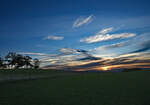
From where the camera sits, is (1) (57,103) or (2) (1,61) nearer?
(1) (57,103)

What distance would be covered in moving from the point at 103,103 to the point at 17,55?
7924 centimetres

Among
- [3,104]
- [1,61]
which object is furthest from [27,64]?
[3,104]

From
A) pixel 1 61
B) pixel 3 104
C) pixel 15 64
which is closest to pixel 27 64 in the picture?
pixel 15 64

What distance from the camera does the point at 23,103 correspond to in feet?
24.0

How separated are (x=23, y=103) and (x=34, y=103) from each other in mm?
572

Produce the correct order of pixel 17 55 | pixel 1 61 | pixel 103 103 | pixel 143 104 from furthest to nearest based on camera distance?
1. pixel 17 55
2. pixel 1 61
3. pixel 103 103
4. pixel 143 104

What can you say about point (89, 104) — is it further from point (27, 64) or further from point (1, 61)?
point (27, 64)

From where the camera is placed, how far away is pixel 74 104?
6.96m

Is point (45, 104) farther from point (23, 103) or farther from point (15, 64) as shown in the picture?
point (15, 64)

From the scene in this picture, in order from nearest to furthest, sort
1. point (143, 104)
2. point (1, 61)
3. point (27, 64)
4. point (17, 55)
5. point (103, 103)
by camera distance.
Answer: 1. point (143, 104)
2. point (103, 103)
3. point (1, 61)
4. point (17, 55)
5. point (27, 64)

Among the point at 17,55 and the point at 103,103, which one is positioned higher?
the point at 17,55

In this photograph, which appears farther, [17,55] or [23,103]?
[17,55]

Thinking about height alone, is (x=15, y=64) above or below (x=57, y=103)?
above

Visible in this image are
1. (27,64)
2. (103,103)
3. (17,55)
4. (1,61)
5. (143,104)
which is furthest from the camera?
(27,64)
